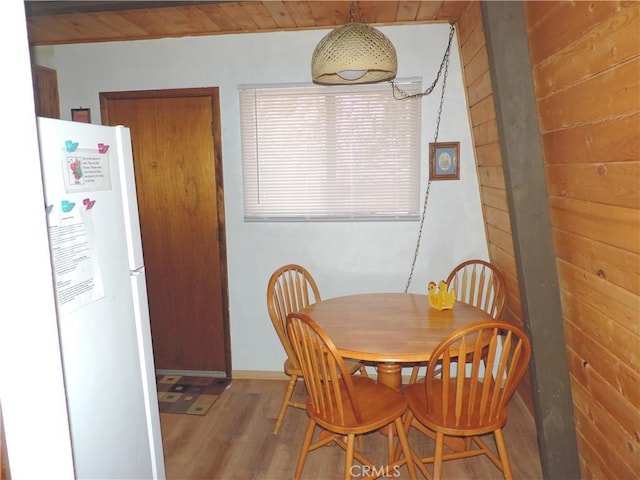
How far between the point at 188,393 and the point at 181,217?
1231mm

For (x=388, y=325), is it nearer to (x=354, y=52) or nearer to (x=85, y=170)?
(x=354, y=52)

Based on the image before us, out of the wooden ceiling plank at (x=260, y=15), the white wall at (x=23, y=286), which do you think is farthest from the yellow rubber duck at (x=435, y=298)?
the white wall at (x=23, y=286)

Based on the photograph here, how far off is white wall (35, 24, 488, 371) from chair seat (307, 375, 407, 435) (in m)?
1.05

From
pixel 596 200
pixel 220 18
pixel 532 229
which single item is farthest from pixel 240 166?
pixel 596 200

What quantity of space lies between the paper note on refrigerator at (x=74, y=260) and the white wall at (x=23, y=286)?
834 millimetres

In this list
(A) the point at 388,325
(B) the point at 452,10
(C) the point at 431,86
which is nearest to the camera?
(A) the point at 388,325

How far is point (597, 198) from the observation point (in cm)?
159

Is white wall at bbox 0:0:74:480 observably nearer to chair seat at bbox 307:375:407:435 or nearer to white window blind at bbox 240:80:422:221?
chair seat at bbox 307:375:407:435

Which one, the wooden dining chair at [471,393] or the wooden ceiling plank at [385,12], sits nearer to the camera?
the wooden dining chair at [471,393]

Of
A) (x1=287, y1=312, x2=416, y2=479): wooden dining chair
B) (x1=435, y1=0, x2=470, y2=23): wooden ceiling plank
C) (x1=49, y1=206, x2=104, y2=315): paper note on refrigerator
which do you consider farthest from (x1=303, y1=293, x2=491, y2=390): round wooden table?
(x1=435, y1=0, x2=470, y2=23): wooden ceiling plank

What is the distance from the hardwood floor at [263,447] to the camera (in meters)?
2.38

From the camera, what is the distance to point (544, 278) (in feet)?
6.50

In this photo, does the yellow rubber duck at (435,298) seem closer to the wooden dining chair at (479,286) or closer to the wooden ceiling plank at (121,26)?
the wooden dining chair at (479,286)

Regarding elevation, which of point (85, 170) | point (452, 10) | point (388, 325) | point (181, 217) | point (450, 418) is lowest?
point (450, 418)
